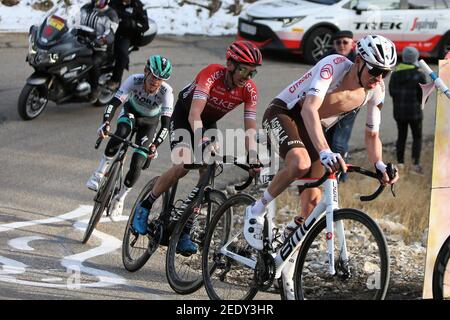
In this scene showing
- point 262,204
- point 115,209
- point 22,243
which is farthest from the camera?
point 115,209

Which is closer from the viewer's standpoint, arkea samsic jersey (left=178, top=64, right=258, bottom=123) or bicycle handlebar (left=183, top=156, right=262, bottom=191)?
bicycle handlebar (left=183, top=156, right=262, bottom=191)

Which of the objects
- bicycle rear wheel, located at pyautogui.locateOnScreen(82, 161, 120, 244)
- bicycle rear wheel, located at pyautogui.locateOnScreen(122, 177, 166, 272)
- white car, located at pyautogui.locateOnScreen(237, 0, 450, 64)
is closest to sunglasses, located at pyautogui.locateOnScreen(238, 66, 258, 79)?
bicycle rear wheel, located at pyautogui.locateOnScreen(122, 177, 166, 272)

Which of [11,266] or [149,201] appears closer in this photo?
[11,266]

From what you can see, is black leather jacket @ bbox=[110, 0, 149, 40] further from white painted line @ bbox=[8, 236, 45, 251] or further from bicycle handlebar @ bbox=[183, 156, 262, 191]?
bicycle handlebar @ bbox=[183, 156, 262, 191]

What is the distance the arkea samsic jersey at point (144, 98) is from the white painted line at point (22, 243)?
1.55 metres

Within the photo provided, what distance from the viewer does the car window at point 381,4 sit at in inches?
702

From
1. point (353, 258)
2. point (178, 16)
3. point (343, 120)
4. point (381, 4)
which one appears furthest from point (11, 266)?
point (178, 16)

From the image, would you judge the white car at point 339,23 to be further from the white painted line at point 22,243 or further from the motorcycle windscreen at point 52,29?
the white painted line at point 22,243

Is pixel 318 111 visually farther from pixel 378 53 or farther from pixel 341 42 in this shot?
pixel 341 42

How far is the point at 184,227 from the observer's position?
7645mm

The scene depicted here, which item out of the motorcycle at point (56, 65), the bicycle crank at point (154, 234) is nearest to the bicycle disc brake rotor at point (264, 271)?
the bicycle crank at point (154, 234)

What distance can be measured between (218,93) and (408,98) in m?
5.36

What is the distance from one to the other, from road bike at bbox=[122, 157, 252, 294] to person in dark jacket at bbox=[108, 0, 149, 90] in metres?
5.82

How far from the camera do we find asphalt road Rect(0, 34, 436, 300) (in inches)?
303
